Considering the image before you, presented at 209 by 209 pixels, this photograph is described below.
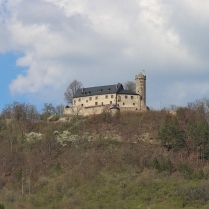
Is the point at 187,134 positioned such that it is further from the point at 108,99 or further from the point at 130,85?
the point at 130,85

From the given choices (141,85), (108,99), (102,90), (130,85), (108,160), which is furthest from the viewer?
(130,85)

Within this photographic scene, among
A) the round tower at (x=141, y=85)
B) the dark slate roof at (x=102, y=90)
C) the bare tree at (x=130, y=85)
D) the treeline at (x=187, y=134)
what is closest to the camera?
the treeline at (x=187, y=134)

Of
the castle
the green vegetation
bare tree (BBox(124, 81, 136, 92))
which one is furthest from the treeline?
bare tree (BBox(124, 81, 136, 92))

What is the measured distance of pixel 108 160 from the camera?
79.6m

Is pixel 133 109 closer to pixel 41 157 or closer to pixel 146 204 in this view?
pixel 41 157

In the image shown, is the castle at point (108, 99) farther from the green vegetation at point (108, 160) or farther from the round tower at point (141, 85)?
the green vegetation at point (108, 160)

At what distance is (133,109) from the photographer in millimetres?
96375

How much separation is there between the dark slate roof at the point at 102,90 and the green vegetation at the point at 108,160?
637 cm

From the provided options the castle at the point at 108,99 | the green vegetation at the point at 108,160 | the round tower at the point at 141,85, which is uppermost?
the round tower at the point at 141,85

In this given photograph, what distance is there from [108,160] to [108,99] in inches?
834

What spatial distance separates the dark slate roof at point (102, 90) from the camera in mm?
99688

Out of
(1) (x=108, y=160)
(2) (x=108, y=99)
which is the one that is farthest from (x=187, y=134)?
(2) (x=108, y=99)

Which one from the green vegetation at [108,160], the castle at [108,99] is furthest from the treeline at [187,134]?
the castle at [108,99]

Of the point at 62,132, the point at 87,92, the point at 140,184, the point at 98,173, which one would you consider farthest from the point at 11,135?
the point at 140,184
